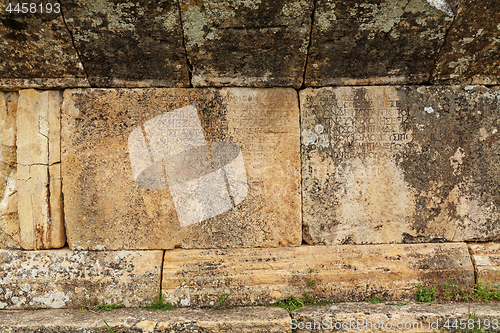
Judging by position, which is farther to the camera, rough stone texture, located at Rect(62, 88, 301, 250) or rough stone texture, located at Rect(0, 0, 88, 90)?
rough stone texture, located at Rect(62, 88, 301, 250)

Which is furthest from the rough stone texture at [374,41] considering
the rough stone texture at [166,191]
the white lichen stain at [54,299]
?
the white lichen stain at [54,299]

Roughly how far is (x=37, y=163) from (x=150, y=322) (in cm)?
150

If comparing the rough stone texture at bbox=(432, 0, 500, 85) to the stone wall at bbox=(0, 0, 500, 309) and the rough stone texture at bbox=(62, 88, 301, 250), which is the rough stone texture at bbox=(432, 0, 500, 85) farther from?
the rough stone texture at bbox=(62, 88, 301, 250)

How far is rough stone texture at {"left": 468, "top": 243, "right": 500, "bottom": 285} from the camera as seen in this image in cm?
228

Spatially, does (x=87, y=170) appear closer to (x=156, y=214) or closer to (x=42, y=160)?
(x=42, y=160)

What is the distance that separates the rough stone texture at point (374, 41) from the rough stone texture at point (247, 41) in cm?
12

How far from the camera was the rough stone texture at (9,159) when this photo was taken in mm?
2275

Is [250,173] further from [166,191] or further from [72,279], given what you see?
[72,279]

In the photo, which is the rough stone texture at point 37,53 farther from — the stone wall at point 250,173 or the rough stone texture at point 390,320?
the rough stone texture at point 390,320

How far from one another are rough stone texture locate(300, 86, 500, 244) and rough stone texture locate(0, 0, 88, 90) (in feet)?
5.87

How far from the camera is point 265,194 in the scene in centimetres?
230

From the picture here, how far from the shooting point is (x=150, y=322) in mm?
1994

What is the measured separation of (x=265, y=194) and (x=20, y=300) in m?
2.03

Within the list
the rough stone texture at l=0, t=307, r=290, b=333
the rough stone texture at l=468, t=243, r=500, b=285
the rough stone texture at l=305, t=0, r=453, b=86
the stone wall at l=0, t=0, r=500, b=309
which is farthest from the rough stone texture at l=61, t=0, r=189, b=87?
the rough stone texture at l=468, t=243, r=500, b=285
